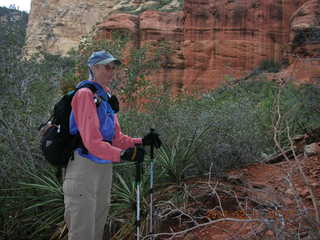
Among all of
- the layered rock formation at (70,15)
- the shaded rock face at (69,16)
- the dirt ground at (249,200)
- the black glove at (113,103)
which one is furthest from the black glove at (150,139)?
the shaded rock face at (69,16)

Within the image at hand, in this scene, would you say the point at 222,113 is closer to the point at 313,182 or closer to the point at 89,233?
the point at 313,182

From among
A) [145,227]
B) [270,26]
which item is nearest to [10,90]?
[145,227]

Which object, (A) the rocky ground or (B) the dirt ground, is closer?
(B) the dirt ground

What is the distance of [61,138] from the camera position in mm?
2699

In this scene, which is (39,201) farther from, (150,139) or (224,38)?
(224,38)

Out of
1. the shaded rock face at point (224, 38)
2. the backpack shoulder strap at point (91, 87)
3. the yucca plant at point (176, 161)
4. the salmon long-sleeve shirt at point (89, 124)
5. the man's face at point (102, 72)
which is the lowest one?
the yucca plant at point (176, 161)

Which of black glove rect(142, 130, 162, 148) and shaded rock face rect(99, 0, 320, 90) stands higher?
shaded rock face rect(99, 0, 320, 90)

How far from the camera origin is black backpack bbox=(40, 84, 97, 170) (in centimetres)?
269

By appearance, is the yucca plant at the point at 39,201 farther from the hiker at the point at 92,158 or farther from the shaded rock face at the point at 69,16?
the shaded rock face at the point at 69,16

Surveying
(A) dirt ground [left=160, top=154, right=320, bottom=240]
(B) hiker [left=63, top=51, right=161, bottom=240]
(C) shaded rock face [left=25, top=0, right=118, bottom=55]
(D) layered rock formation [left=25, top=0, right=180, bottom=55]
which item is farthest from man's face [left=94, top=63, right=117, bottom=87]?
(C) shaded rock face [left=25, top=0, right=118, bottom=55]

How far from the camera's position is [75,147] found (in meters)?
2.73

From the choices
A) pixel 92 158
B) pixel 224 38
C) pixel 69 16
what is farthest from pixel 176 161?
pixel 69 16

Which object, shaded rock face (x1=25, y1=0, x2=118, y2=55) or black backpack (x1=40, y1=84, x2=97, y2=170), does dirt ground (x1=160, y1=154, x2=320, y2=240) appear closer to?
black backpack (x1=40, y1=84, x2=97, y2=170)

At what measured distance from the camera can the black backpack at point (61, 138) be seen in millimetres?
2691
